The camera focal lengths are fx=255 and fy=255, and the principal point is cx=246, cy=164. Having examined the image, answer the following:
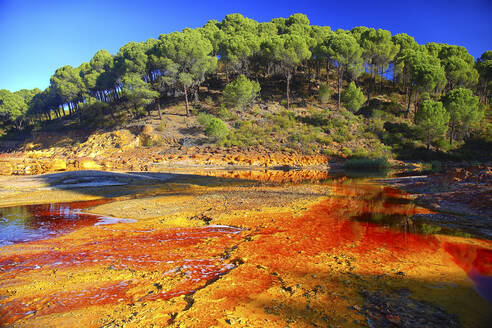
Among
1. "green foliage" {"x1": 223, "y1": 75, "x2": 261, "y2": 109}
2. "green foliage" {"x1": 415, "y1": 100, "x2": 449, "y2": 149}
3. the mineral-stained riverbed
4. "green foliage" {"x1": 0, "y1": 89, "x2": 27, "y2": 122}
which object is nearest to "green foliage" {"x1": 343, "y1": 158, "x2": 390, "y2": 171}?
"green foliage" {"x1": 415, "y1": 100, "x2": 449, "y2": 149}

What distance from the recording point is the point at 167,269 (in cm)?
590

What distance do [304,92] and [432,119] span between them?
81.6ft

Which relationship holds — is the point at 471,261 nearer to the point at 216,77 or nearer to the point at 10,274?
the point at 10,274

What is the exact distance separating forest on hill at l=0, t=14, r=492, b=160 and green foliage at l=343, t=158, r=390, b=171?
302cm

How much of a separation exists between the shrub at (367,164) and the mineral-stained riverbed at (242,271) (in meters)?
22.9

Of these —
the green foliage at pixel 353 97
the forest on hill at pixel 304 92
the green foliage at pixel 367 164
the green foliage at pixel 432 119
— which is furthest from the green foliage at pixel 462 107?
the green foliage at pixel 367 164

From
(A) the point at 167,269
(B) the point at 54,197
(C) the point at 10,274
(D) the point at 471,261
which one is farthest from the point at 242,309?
(B) the point at 54,197

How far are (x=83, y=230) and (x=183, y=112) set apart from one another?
4157 centimetres

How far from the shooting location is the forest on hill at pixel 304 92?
39062mm

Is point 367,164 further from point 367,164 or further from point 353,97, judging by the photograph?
point 353,97

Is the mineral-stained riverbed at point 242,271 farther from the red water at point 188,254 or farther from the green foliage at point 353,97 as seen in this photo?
the green foliage at point 353,97

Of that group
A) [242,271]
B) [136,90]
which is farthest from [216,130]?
[242,271]

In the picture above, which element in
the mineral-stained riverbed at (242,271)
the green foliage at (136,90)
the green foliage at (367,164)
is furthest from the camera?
the green foliage at (136,90)

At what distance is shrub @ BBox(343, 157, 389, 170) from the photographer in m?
33.1
